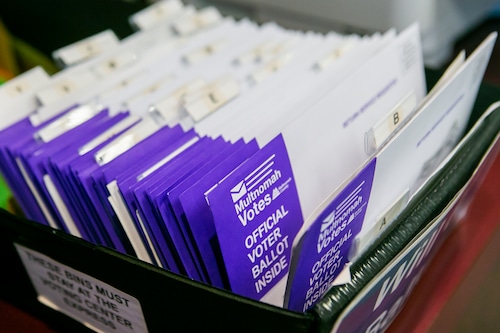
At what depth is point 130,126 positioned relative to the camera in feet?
1.57

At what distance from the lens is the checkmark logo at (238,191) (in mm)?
363

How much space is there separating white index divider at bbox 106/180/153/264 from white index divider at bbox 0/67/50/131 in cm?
17

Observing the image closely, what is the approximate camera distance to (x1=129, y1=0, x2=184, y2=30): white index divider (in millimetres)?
701

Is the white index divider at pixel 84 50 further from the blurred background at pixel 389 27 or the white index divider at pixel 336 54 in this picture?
the white index divider at pixel 336 54

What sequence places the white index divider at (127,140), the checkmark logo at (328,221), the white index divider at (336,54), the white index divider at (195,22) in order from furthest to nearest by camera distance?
the white index divider at (195,22) < the white index divider at (336,54) < the white index divider at (127,140) < the checkmark logo at (328,221)

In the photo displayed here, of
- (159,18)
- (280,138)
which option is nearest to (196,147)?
(280,138)

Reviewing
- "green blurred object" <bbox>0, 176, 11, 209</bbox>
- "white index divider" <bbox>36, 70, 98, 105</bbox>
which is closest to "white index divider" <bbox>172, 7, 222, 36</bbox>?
A: "white index divider" <bbox>36, 70, 98, 105</bbox>

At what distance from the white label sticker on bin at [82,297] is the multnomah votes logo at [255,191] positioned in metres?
0.10

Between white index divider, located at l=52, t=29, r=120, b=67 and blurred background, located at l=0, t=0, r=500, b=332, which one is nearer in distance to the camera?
blurred background, located at l=0, t=0, r=500, b=332

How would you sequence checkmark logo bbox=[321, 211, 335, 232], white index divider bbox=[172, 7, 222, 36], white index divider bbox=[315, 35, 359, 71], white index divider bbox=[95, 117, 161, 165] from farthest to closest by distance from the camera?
white index divider bbox=[172, 7, 222, 36], white index divider bbox=[315, 35, 359, 71], white index divider bbox=[95, 117, 161, 165], checkmark logo bbox=[321, 211, 335, 232]

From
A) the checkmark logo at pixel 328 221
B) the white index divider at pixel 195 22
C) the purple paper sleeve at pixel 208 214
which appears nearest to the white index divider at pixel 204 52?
the white index divider at pixel 195 22

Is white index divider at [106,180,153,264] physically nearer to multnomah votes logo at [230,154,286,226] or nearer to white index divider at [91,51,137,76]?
multnomah votes logo at [230,154,286,226]

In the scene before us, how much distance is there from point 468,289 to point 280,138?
0.76 ft

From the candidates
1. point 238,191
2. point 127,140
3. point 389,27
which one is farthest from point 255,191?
point 389,27
